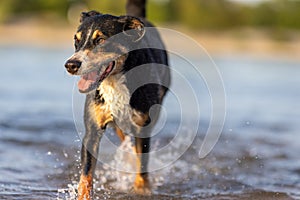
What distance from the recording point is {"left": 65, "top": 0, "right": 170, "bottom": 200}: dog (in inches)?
216

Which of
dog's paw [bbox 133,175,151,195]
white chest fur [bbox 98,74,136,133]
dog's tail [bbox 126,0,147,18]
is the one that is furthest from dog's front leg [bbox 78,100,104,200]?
dog's tail [bbox 126,0,147,18]

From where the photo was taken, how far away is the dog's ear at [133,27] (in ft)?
19.2

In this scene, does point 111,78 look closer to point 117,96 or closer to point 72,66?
point 117,96

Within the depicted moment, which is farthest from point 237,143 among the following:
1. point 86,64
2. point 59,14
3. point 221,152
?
point 59,14

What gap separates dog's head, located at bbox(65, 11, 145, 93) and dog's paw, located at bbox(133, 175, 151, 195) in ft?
5.08

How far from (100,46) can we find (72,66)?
419 millimetres

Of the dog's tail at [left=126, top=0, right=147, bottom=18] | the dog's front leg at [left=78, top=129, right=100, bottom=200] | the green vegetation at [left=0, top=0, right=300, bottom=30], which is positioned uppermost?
the green vegetation at [left=0, top=0, right=300, bottom=30]

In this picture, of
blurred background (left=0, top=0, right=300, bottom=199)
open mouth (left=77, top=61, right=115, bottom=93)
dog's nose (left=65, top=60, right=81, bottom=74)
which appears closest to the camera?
dog's nose (left=65, top=60, right=81, bottom=74)

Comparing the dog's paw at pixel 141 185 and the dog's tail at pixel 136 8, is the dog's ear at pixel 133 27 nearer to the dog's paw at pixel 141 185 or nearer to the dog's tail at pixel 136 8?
the dog's paw at pixel 141 185

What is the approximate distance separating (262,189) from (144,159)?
52.9 inches

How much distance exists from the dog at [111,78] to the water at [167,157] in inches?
24.4

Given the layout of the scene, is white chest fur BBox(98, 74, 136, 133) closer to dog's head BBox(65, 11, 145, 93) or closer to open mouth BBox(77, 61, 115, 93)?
dog's head BBox(65, 11, 145, 93)

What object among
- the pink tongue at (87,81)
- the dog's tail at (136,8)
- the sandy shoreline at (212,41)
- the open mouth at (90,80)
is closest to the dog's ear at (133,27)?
the open mouth at (90,80)

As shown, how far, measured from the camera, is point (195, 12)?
5622cm
